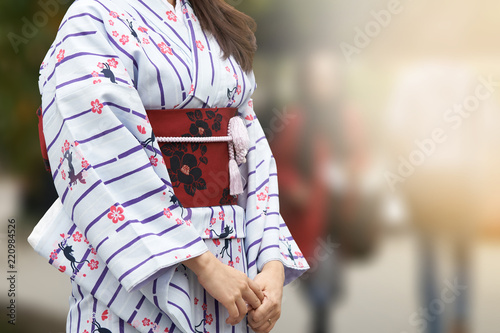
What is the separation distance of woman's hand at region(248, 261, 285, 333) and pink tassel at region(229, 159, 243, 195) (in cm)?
16

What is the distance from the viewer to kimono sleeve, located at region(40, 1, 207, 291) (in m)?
0.98

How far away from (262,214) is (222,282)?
26 cm

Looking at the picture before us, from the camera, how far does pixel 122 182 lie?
3.30 ft

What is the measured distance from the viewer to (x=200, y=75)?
1.14m

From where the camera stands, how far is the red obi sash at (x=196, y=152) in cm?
110

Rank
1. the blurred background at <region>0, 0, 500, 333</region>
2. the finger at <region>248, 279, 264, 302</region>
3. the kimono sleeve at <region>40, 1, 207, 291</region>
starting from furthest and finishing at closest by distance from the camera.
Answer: the blurred background at <region>0, 0, 500, 333</region>, the finger at <region>248, 279, 264, 302</region>, the kimono sleeve at <region>40, 1, 207, 291</region>

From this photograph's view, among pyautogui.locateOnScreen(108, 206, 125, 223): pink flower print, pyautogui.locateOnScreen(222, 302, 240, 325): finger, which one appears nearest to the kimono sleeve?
pyautogui.locateOnScreen(108, 206, 125, 223): pink flower print

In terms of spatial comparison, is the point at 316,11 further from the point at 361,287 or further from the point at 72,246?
the point at 72,246

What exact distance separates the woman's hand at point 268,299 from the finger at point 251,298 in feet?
0.04

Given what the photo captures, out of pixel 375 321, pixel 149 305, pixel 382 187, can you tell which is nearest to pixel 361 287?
pixel 375 321

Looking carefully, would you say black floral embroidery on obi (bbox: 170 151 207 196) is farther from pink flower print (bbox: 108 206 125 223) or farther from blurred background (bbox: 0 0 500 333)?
blurred background (bbox: 0 0 500 333)

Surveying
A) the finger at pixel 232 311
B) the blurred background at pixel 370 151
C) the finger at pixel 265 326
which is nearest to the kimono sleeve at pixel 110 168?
the finger at pixel 232 311

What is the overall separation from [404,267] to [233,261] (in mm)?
1620

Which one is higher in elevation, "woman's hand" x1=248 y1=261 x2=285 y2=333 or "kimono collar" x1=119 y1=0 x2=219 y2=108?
"kimono collar" x1=119 y1=0 x2=219 y2=108
